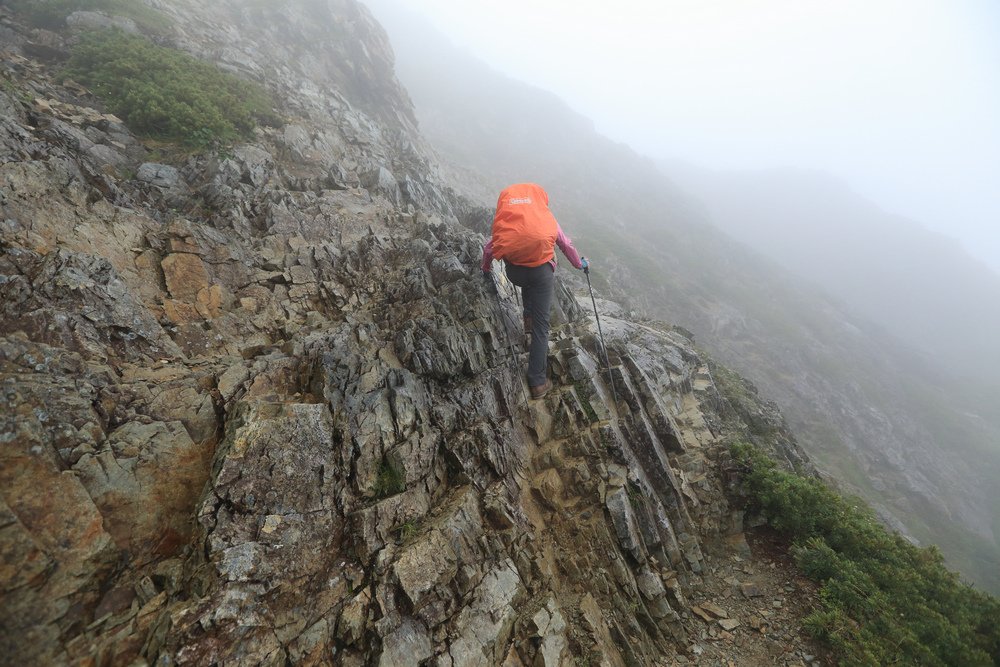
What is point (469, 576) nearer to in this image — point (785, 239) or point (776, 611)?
point (776, 611)

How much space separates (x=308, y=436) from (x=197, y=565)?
7.11 ft

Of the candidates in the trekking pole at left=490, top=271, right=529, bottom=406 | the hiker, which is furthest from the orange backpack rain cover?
the trekking pole at left=490, top=271, right=529, bottom=406

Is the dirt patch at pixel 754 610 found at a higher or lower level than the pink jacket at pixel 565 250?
lower

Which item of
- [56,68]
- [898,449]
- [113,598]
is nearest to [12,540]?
[113,598]

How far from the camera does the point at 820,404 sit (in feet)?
123

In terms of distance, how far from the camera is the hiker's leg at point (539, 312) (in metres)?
9.18

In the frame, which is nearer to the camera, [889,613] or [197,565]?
[197,565]

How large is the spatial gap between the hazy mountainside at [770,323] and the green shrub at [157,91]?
2819 cm

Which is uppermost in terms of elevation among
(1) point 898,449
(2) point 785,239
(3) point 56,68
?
(2) point 785,239

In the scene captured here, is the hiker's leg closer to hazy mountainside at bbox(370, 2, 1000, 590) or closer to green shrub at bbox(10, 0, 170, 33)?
green shrub at bbox(10, 0, 170, 33)

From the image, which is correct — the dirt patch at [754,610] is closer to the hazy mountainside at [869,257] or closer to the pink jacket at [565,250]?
the pink jacket at [565,250]

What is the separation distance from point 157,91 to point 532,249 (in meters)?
→ 14.2

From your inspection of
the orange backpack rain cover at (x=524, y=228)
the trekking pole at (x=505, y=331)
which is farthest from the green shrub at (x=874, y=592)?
the orange backpack rain cover at (x=524, y=228)

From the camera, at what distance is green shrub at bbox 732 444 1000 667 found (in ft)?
20.6
